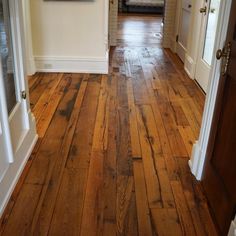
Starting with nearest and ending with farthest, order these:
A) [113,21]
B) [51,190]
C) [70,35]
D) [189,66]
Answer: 1. [51,190]
2. [70,35]
3. [189,66]
4. [113,21]

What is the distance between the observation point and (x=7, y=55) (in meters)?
1.96

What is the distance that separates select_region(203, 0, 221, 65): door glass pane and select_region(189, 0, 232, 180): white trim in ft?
5.91

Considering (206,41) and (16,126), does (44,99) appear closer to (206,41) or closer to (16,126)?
(16,126)

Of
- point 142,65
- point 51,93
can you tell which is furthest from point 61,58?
point 142,65

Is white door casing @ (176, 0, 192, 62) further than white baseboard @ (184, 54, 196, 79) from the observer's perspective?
Yes

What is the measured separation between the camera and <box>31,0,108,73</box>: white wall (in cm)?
391

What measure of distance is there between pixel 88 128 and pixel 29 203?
103cm

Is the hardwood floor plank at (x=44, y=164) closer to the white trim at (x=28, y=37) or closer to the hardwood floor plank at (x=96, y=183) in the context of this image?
the hardwood floor plank at (x=96, y=183)

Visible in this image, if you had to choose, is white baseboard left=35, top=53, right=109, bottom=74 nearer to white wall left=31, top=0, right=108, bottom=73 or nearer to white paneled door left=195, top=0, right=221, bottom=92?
white wall left=31, top=0, right=108, bottom=73

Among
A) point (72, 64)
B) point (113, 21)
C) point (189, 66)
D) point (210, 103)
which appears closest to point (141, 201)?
point (210, 103)

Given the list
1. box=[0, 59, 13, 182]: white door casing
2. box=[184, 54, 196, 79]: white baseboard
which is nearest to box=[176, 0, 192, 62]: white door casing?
box=[184, 54, 196, 79]: white baseboard

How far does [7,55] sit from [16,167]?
0.72m

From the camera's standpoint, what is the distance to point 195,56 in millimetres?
4086

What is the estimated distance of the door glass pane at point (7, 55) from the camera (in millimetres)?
1887
